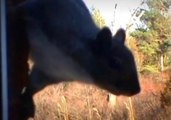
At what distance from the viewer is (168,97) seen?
1.46 metres

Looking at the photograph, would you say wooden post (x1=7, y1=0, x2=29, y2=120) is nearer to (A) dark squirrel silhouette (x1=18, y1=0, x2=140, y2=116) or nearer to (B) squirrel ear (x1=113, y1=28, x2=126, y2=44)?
(A) dark squirrel silhouette (x1=18, y1=0, x2=140, y2=116)

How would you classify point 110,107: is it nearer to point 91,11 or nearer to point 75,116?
Answer: point 75,116

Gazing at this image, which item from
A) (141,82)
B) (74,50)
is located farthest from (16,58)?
(141,82)

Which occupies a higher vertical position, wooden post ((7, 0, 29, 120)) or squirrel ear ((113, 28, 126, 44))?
squirrel ear ((113, 28, 126, 44))

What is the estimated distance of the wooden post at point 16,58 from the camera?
1477mm

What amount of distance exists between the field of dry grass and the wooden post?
0.15 feet

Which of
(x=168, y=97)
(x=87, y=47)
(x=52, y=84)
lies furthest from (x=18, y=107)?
(x=168, y=97)

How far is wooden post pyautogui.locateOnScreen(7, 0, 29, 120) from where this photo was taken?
148 centimetres

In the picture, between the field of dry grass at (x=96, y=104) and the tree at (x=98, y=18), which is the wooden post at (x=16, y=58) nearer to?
the field of dry grass at (x=96, y=104)

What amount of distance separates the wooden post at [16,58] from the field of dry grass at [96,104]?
45 mm

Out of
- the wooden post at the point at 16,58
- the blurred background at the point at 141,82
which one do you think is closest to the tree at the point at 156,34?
the blurred background at the point at 141,82

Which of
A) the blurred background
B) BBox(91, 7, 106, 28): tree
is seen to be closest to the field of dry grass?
the blurred background

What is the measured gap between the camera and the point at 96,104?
57.5 inches

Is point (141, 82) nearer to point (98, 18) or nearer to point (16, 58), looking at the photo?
point (98, 18)
